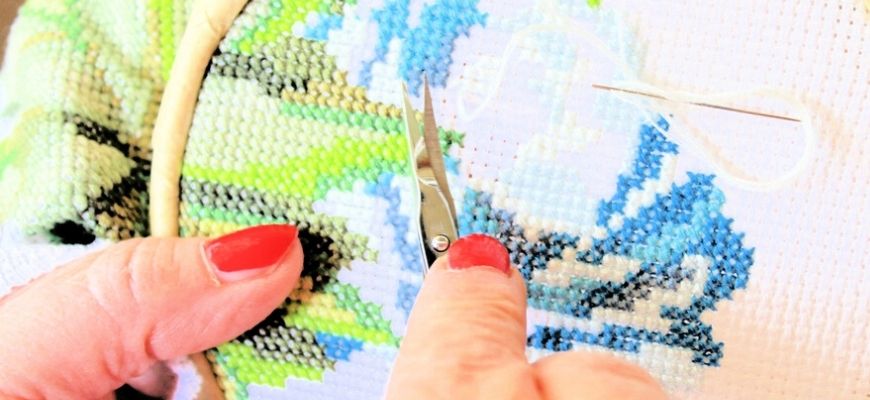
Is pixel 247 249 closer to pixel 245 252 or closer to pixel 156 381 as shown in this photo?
pixel 245 252

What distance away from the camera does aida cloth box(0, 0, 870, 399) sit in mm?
547

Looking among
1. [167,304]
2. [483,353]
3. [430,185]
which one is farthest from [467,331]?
[167,304]

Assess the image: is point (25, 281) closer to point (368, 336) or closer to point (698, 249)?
point (368, 336)

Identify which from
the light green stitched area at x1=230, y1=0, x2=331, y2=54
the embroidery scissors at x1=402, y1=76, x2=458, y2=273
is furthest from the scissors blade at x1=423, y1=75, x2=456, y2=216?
the light green stitched area at x1=230, y1=0, x2=331, y2=54

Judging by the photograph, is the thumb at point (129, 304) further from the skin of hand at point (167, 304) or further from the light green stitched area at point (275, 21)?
the light green stitched area at point (275, 21)

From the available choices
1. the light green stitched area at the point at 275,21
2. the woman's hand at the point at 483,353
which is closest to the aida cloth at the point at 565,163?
the light green stitched area at the point at 275,21

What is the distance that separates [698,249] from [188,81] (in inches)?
15.3

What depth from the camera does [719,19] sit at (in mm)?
546

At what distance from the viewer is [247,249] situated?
54 cm

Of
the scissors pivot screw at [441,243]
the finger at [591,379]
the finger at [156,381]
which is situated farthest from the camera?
the finger at [156,381]

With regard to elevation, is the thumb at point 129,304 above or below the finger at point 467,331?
below

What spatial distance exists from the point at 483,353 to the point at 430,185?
0.14 metres

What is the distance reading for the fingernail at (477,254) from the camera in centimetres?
47

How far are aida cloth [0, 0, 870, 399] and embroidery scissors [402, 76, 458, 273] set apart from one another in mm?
36
